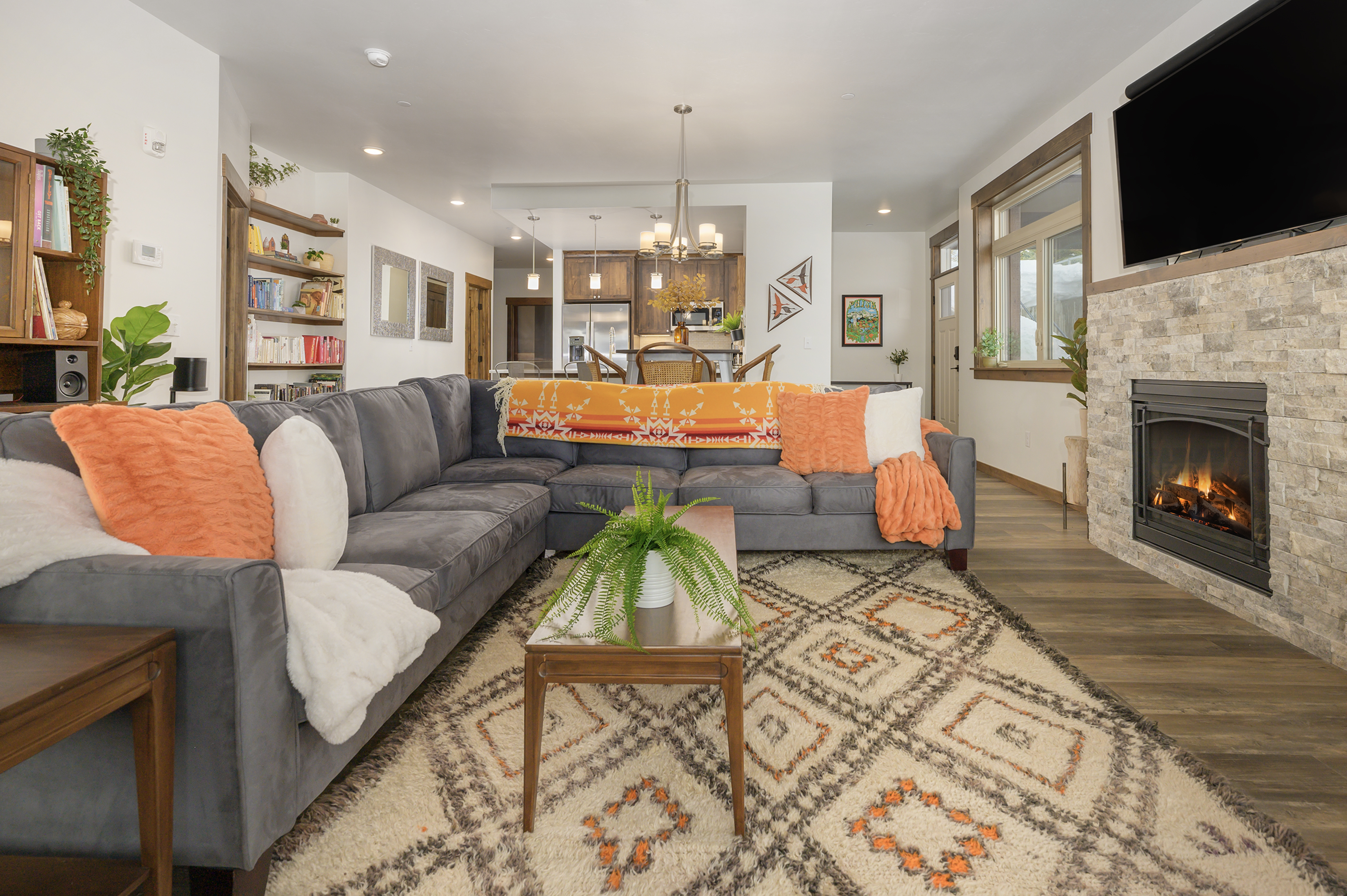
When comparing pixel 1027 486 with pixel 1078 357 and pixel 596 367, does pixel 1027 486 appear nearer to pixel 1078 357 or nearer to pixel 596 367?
pixel 1078 357

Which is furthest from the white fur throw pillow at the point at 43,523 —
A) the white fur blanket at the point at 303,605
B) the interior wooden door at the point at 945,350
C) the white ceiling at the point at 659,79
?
the interior wooden door at the point at 945,350

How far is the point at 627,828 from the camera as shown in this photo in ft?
4.49

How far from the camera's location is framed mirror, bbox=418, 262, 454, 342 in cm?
802

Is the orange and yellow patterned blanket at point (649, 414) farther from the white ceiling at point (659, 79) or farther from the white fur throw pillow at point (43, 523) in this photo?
the white fur throw pillow at point (43, 523)

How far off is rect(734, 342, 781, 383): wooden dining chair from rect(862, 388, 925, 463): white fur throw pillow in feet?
5.91

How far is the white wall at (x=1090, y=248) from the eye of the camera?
367 cm

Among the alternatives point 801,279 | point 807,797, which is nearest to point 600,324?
point 801,279

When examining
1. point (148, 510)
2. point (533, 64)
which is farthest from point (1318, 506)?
point (533, 64)

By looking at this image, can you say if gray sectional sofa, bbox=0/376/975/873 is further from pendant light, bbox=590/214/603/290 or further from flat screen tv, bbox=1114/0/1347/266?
pendant light, bbox=590/214/603/290

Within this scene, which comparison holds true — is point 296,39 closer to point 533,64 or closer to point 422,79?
point 422,79

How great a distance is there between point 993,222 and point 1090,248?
75.7 inches

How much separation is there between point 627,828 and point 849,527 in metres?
2.11

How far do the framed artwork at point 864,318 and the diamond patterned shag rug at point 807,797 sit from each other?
6.86 meters

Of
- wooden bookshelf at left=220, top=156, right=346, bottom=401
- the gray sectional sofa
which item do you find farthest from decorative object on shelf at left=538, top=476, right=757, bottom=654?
wooden bookshelf at left=220, top=156, right=346, bottom=401
